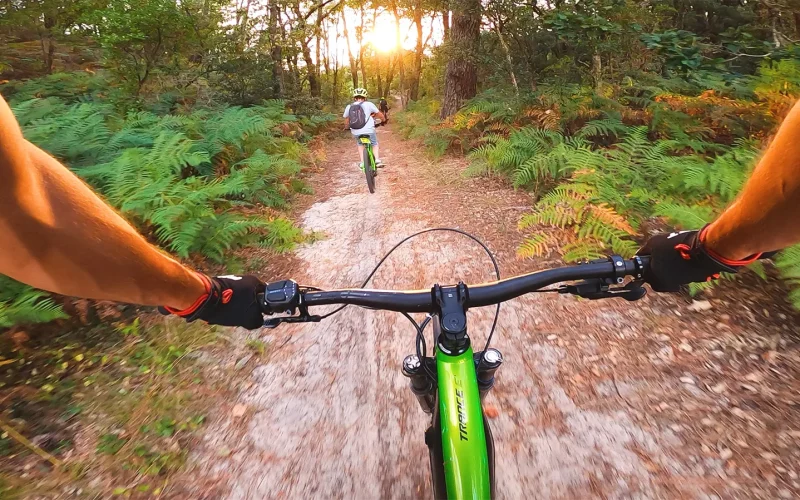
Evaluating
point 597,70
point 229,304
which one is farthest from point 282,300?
point 597,70

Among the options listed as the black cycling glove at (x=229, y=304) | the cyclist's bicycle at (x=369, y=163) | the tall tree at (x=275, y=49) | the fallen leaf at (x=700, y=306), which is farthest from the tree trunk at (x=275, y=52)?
the black cycling glove at (x=229, y=304)

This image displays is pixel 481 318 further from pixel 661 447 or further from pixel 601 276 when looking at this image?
pixel 601 276

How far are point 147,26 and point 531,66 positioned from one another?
7737mm

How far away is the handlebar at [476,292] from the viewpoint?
130 centimetres

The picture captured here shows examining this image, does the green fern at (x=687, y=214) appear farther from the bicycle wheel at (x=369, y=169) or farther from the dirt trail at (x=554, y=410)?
the bicycle wheel at (x=369, y=169)

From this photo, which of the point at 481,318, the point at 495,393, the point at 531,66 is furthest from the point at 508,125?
the point at 495,393

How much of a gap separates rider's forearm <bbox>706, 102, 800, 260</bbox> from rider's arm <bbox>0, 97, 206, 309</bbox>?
1400 mm

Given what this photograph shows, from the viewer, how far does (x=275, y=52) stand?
1259 cm

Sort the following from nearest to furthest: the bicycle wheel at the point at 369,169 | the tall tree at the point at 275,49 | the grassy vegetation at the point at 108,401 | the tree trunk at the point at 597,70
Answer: the grassy vegetation at the point at 108,401, the tree trunk at the point at 597,70, the bicycle wheel at the point at 369,169, the tall tree at the point at 275,49

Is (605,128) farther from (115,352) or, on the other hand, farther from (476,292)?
(115,352)

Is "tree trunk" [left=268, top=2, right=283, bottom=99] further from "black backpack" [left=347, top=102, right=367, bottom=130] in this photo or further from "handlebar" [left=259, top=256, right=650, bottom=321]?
"handlebar" [left=259, top=256, right=650, bottom=321]

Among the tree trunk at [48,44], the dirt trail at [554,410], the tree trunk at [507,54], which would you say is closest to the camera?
the dirt trail at [554,410]

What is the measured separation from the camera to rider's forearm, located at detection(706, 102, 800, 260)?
78cm

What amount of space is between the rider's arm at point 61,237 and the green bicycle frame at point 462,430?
0.92 meters
